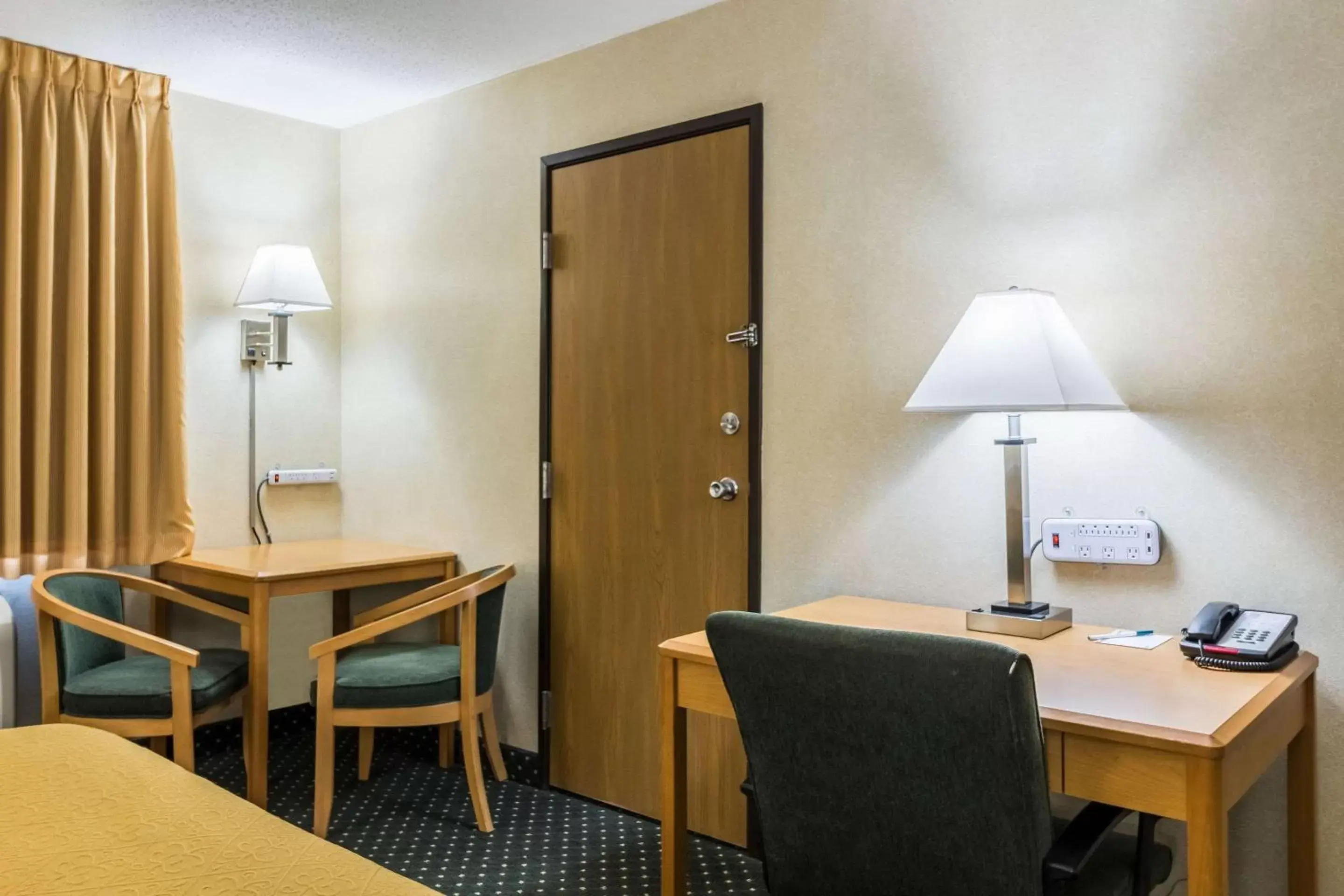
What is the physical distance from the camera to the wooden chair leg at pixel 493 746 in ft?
10.9

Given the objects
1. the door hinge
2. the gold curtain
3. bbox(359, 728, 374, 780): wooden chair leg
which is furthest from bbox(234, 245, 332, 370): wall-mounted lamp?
the door hinge

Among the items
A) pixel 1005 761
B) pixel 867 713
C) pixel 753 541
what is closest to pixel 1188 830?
pixel 1005 761

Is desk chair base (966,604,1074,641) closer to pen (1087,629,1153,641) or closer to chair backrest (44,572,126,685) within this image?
pen (1087,629,1153,641)

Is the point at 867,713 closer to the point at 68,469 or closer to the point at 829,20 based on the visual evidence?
the point at 829,20

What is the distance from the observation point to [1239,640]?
1840 mm

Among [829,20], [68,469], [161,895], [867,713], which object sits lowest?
[161,895]

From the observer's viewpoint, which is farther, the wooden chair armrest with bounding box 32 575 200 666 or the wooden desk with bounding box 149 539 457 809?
the wooden desk with bounding box 149 539 457 809

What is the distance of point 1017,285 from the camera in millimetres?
2363

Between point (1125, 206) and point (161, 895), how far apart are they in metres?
2.14

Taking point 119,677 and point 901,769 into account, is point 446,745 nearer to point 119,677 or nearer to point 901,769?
point 119,677

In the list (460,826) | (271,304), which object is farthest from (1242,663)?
(271,304)

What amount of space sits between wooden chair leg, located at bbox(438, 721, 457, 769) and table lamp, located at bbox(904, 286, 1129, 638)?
2.07m

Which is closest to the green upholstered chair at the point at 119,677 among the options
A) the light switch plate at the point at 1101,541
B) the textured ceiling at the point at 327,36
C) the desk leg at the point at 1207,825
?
the textured ceiling at the point at 327,36

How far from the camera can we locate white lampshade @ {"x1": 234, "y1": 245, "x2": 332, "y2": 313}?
3590 millimetres
